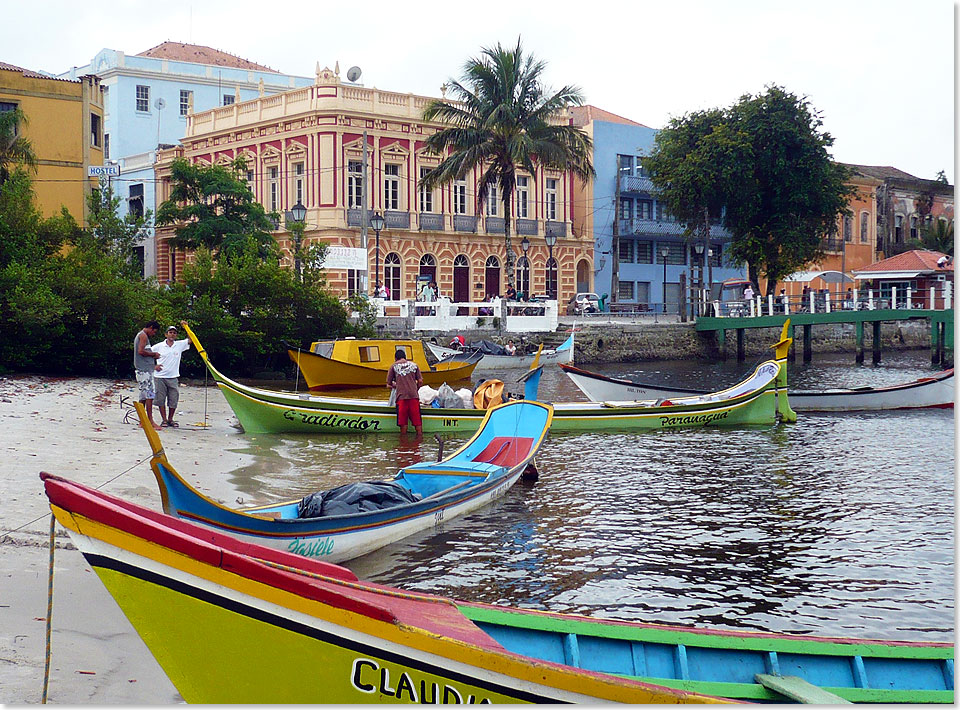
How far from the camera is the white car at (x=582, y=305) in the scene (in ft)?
145

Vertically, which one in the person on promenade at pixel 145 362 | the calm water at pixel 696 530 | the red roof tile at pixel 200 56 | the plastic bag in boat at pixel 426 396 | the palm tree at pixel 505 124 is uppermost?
the red roof tile at pixel 200 56

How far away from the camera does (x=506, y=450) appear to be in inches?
470

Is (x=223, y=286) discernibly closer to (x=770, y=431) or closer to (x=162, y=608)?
(x=770, y=431)

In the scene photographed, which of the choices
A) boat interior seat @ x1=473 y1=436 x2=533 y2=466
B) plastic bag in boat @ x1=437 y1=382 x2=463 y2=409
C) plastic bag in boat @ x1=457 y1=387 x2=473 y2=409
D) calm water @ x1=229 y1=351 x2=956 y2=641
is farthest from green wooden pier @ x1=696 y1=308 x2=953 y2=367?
boat interior seat @ x1=473 y1=436 x2=533 y2=466

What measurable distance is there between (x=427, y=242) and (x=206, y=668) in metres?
37.1

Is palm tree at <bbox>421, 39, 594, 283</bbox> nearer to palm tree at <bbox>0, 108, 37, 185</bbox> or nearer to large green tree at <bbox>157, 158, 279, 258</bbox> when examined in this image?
large green tree at <bbox>157, 158, 279, 258</bbox>

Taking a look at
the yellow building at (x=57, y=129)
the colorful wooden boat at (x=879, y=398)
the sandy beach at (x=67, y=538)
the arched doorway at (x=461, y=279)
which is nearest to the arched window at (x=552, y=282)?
the arched doorway at (x=461, y=279)

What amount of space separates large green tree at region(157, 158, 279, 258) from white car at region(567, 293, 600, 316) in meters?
15.9

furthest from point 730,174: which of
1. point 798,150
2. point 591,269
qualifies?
point 591,269

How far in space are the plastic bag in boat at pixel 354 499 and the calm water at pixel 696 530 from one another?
1.48 feet

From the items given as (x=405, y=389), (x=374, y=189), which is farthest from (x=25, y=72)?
(x=405, y=389)

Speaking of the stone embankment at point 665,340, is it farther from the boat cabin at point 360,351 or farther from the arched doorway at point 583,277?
the arched doorway at point 583,277

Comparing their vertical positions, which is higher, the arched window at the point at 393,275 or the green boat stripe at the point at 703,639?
the arched window at the point at 393,275

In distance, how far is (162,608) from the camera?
3756mm
